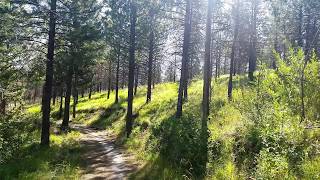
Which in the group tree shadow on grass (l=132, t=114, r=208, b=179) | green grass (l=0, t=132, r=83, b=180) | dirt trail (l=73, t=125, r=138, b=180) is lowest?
dirt trail (l=73, t=125, r=138, b=180)

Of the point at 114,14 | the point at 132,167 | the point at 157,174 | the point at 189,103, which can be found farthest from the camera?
the point at 189,103

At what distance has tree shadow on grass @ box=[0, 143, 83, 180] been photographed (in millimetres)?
12461

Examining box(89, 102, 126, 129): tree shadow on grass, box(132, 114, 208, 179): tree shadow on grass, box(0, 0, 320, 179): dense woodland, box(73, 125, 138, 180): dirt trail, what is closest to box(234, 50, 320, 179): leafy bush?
box(0, 0, 320, 179): dense woodland

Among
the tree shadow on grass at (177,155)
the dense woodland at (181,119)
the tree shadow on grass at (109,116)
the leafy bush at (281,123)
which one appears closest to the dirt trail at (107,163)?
the dense woodland at (181,119)

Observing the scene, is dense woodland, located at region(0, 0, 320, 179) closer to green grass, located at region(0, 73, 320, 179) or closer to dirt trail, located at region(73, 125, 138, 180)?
green grass, located at region(0, 73, 320, 179)

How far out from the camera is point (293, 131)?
8289 millimetres

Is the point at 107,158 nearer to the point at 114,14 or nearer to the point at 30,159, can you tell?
the point at 30,159

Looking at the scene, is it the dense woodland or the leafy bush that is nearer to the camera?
the leafy bush

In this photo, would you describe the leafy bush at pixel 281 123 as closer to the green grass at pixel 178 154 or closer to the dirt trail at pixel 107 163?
the green grass at pixel 178 154

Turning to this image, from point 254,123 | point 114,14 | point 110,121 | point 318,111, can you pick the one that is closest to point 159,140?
point 254,123

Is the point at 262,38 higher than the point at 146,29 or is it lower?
higher

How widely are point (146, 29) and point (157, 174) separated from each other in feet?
51.0

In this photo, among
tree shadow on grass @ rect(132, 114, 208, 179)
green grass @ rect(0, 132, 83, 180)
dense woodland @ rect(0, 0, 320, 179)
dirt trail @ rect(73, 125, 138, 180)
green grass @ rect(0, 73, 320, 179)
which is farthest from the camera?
dirt trail @ rect(73, 125, 138, 180)

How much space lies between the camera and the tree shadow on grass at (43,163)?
491 inches
